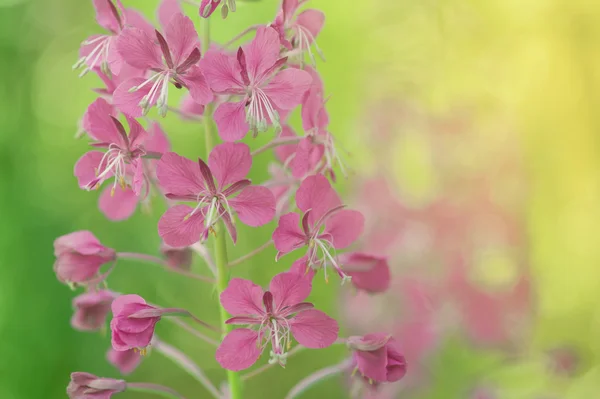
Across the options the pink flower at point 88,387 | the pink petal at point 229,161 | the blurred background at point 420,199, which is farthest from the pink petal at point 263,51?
the blurred background at point 420,199

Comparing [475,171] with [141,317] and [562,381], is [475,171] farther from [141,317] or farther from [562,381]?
[141,317]

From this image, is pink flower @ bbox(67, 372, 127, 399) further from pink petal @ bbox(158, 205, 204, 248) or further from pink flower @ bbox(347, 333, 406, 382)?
pink flower @ bbox(347, 333, 406, 382)

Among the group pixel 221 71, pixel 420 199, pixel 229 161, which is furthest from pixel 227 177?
pixel 420 199

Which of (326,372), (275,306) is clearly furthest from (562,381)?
(275,306)

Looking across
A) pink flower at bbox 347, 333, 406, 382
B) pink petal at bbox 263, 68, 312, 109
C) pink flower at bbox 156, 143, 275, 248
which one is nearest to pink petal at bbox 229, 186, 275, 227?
pink flower at bbox 156, 143, 275, 248

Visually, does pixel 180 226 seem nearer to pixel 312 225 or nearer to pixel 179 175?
pixel 179 175

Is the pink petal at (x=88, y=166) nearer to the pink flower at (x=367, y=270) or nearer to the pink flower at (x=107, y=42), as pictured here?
the pink flower at (x=107, y=42)
